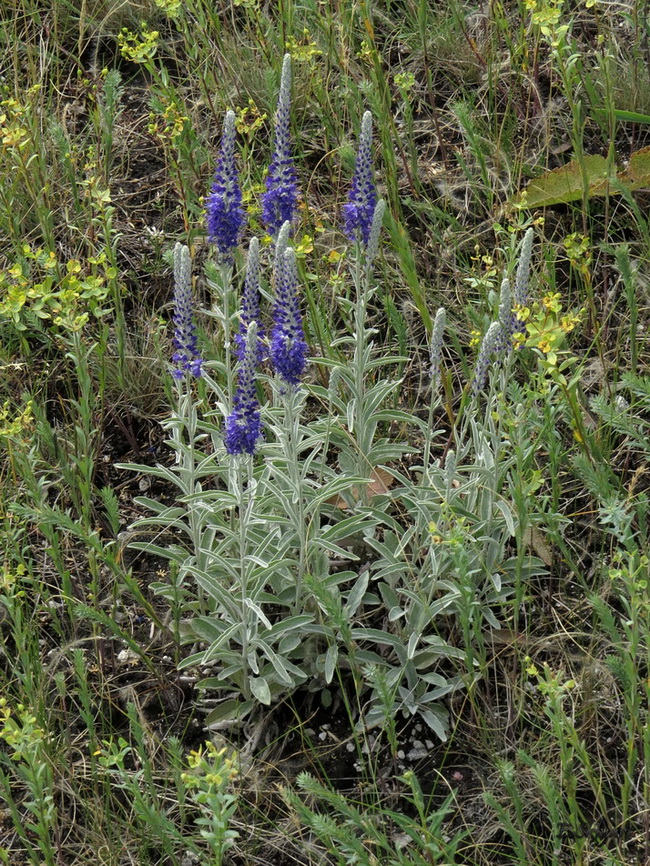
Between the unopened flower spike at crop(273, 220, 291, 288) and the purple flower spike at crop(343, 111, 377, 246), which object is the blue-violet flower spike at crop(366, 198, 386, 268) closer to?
the purple flower spike at crop(343, 111, 377, 246)

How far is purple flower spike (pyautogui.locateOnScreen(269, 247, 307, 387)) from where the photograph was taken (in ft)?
8.59

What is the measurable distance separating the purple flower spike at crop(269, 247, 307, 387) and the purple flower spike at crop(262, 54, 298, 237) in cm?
43

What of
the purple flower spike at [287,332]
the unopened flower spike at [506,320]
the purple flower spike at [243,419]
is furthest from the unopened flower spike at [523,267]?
the purple flower spike at [243,419]

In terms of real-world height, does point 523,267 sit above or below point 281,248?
below

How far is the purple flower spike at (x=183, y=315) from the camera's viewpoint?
2.85 m

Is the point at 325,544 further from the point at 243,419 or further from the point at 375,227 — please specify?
the point at 375,227

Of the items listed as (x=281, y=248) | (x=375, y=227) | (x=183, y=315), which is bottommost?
(x=183, y=315)

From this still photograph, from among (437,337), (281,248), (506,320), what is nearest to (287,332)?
(281,248)

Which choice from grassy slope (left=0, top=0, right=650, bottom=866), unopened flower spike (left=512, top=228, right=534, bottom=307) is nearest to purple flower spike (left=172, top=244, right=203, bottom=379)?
grassy slope (left=0, top=0, right=650, bottom=866)

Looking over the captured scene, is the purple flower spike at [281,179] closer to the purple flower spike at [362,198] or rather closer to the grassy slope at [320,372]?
the purple flower spike at [362,198]

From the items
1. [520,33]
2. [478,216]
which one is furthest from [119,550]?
[520,33]

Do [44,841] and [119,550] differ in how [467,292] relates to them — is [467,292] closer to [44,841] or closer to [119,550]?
[119,550]

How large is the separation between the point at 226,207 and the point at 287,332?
508 millimetres

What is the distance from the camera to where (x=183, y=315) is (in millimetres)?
2955
